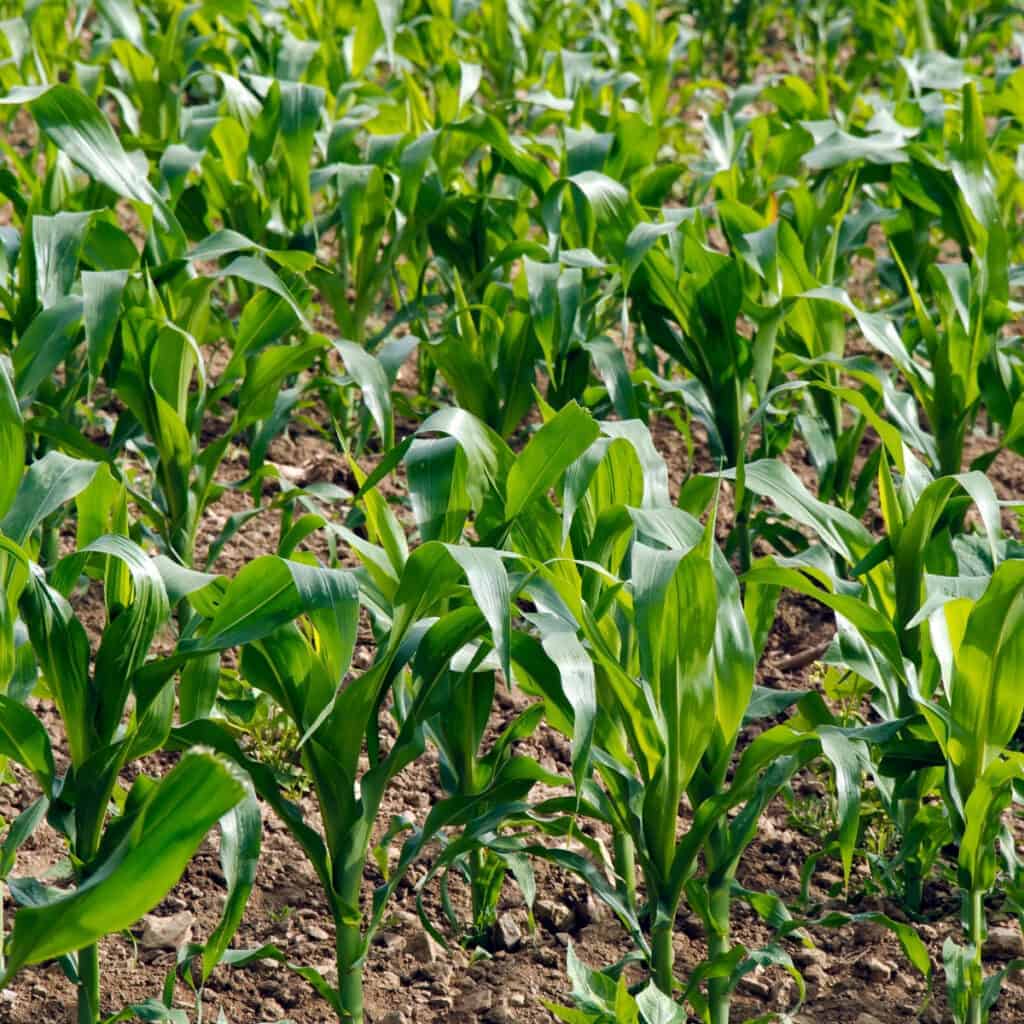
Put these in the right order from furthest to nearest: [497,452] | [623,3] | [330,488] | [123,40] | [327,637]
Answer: [623,3]
[123,40]
[330,488]
[497,452]
[327,637]

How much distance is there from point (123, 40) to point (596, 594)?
270 centimetres

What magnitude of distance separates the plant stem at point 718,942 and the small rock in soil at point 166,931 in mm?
715

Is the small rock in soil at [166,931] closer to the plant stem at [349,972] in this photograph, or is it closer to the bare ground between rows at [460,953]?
the bare ground between rows at [460,953]

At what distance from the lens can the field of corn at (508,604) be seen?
1.76m

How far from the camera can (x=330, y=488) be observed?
2.68 meters

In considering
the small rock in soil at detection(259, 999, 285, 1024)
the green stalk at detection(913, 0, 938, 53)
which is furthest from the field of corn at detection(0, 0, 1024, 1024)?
the green stalk at detection(913, 0, 938, 53)

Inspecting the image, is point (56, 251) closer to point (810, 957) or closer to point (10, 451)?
point (10, 451)

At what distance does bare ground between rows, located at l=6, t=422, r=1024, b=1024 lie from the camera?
2076 millimetres

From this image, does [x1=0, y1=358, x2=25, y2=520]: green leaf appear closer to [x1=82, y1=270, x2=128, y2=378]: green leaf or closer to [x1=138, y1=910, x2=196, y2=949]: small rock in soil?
[x1=82, y1=270, x2=128, y2=378]: green leaf

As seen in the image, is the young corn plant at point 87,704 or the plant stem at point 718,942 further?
the plant stem at point 718,942

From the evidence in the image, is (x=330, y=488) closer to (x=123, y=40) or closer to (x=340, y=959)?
(x=340, y=959)

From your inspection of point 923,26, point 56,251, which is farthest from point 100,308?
point 923,26

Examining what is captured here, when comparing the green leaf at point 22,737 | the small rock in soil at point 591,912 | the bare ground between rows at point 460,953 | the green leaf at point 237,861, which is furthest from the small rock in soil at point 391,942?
the green leaf at point 22,737

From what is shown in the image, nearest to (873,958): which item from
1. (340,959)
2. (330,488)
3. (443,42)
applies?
(340,959)
